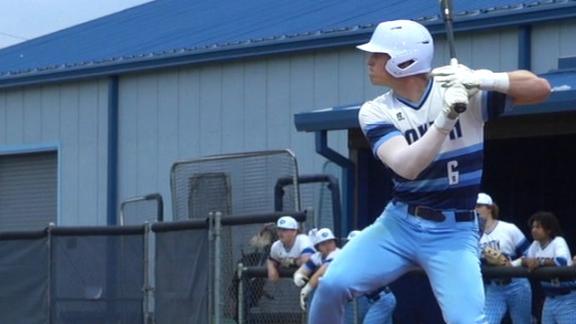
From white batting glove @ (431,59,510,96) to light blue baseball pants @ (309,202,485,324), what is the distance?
2.41 feet

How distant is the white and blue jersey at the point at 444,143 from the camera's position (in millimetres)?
6871

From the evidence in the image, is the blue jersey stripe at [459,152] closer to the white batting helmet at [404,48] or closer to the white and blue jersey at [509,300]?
the white batting helmet at [404,48]

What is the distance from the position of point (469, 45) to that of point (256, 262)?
4956 millimetres

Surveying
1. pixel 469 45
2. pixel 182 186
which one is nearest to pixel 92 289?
pixel 182 186

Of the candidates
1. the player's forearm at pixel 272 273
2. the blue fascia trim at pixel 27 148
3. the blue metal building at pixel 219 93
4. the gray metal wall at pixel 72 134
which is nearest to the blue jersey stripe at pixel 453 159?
the player's forearm at pixel 272 273

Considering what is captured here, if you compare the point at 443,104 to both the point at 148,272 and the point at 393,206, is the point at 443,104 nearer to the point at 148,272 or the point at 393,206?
the point at 393,206

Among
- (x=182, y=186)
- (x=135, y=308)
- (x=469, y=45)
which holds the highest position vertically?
(x=469, y=45)

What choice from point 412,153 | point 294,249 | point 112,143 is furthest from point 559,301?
point 112,143

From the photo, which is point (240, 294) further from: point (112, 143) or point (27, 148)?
point (27, 148)

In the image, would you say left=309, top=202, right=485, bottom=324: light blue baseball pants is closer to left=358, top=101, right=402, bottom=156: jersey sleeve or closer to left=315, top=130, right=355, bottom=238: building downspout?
left=358, top=101, right=402, bottom=156: jersey sleeve

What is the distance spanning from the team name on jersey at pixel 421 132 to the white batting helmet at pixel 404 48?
11.8 inches

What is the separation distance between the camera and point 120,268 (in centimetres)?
1375

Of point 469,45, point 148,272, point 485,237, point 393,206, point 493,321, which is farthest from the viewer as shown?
point 469,45

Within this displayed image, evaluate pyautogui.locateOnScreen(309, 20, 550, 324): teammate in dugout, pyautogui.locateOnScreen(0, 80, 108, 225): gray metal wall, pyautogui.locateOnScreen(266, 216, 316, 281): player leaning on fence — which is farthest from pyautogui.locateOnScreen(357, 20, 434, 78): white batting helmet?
pyautogui.locateOnScreen(0, 80, 108, 225): gray metal wall
